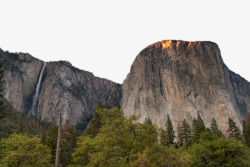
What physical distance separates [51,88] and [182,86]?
268 feet

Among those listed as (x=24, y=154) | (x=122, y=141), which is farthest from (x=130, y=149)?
(x=24, y=154)

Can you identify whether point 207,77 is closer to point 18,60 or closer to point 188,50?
point 188,50

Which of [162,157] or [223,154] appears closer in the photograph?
[162,157]

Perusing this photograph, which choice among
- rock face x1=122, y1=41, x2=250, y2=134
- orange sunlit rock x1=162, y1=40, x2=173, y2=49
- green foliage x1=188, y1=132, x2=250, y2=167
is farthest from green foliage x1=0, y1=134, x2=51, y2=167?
orange sunlit rock x1=162, y1=40, x2=173, y2=49

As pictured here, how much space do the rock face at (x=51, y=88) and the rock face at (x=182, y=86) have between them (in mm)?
33786

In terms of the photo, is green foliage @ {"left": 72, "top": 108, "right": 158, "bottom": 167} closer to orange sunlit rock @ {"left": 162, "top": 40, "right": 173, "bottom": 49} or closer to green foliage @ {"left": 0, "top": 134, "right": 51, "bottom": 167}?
green foliage @ {"left": 0, "top": 134, "right": 51, "bottom": 167}

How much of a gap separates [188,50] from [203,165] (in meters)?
90.7

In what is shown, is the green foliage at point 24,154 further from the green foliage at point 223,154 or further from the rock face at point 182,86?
the rock face at point 182,86

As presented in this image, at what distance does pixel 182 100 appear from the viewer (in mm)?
94688

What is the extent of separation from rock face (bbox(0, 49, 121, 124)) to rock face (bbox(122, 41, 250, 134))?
33786 millimetres

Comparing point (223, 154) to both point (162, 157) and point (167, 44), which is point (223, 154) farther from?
point (167, 44)

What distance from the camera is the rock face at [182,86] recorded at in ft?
298

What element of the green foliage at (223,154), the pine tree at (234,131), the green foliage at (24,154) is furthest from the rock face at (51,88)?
the green foliage at (223,154)

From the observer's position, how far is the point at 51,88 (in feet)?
425
